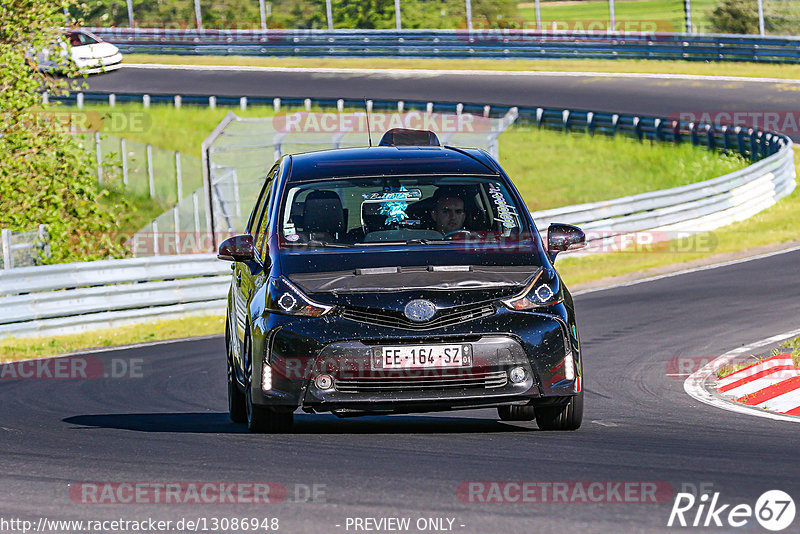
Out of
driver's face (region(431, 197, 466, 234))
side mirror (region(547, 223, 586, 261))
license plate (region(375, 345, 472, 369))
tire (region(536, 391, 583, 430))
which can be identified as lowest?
tire (region(536, 391, 583, 430))

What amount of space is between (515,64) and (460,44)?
2.34 metres

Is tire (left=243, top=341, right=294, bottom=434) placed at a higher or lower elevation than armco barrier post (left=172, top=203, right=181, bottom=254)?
higher

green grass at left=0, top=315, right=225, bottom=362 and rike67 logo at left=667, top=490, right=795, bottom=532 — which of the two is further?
green grass at left=0, top=315, right=225, bottom=362

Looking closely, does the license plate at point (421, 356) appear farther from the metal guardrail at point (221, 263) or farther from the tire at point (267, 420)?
the metal guardrail at point (221, 263)

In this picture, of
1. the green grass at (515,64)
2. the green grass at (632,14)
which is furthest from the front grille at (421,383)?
the green grass at (632,14)

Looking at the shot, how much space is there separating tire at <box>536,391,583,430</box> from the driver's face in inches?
50.2

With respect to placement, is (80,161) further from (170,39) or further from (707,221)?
(170,39)

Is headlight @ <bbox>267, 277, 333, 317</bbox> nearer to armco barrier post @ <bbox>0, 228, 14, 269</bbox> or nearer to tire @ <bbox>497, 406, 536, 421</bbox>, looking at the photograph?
tire @ <bbox>497, 406, 536, 421</bbox>

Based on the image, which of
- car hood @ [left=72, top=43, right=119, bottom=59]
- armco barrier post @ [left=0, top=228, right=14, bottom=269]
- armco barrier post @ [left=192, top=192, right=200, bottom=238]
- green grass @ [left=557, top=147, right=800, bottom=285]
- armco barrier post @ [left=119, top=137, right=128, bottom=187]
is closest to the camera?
armco barrier post @ [left=0, top=228, right=14, bottom=269]

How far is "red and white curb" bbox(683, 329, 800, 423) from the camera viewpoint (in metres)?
9.30

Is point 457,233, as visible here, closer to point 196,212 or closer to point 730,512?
point 730,512

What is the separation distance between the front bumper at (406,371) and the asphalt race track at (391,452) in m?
0.25

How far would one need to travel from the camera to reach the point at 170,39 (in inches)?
2148

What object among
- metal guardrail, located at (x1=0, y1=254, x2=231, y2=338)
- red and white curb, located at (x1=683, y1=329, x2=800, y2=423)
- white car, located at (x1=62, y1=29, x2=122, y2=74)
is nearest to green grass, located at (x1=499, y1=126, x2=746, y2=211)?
white car, located at (x1=62, y1=29, x2=122, y2=74)
